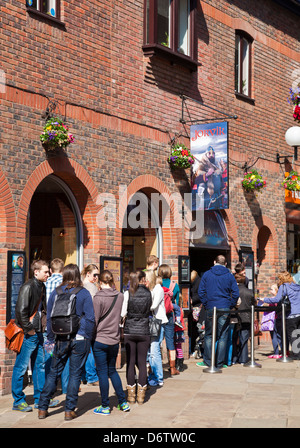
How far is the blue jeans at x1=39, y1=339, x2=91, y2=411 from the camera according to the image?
761 centimetres

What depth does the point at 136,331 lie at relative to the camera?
853cm

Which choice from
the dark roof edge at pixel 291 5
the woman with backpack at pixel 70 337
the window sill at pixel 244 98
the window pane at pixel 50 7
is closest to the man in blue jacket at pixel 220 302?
the woman with backpack at pixel 70 337

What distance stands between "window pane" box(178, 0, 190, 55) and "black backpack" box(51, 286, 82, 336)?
770cm

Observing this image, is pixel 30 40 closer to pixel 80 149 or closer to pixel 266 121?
pixel 80 149

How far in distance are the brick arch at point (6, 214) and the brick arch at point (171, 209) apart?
2.56 meters

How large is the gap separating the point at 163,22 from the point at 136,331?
7.21 metres

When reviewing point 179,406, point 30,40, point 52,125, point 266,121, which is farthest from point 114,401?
point 266,121

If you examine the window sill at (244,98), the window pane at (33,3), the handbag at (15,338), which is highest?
the window pane at (33,3)

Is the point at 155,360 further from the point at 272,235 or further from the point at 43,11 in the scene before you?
the point at 272,235

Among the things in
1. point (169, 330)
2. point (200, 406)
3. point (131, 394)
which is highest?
point (169, 330)

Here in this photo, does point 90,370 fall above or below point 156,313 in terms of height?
below

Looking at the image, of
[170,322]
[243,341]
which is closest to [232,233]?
[243,341]

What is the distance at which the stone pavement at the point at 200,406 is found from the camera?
7539 mm

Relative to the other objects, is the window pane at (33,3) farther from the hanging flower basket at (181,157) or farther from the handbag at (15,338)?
the handbag at (15,338)
